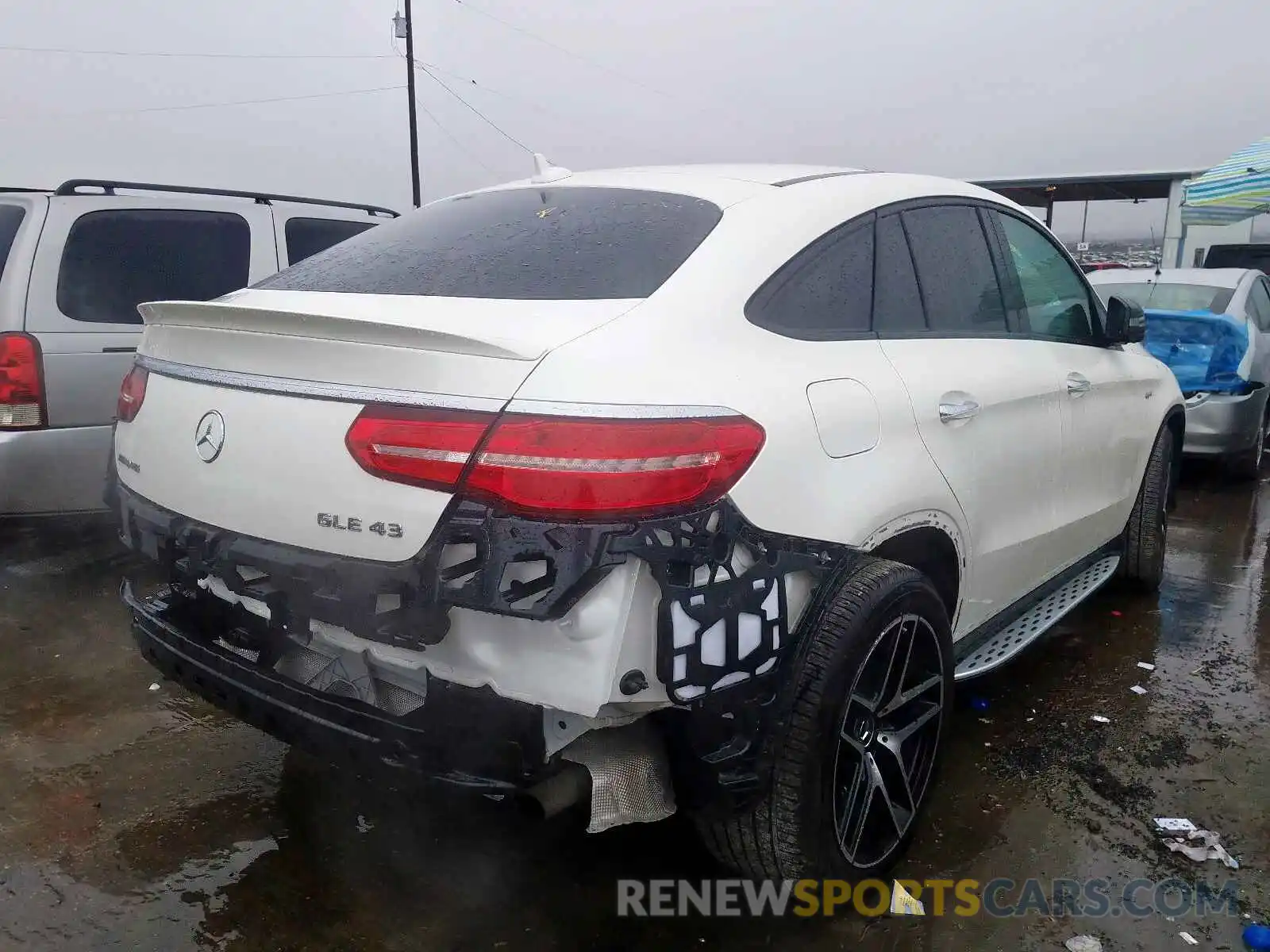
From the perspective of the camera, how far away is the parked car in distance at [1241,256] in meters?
13.4

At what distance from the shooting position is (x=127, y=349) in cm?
424

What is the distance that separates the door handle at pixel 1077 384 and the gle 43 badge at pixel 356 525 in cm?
241

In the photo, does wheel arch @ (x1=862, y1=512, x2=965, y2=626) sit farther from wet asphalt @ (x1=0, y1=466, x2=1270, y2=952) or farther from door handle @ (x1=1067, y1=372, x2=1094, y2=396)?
door handle @ (x1=1067, y1=372, x2=1094, y2=396)

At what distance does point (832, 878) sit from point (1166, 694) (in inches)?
77.3

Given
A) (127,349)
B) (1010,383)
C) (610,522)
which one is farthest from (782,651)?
(127,349)

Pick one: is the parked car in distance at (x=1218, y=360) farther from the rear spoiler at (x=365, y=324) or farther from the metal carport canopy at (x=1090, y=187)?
the metal carport canopy at (x=1090, y=187)

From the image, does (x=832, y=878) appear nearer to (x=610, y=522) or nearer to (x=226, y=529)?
(x=610, y=522)

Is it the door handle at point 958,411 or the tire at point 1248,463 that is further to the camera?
the tire at point 1248,463

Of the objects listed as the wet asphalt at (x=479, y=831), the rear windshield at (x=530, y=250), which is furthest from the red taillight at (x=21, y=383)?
the rear windshield at (x=530, y=250)

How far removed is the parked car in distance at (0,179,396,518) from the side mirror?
3659mm

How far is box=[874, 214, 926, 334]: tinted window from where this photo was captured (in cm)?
255

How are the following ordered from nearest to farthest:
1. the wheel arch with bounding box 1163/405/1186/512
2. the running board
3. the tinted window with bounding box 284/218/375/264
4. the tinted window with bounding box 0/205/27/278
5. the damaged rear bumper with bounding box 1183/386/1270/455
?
the running board
the tinted window with bounding box 0/205/27/278
the wheel arch with bounding box 1163/405/1186/512
the tinted window with bounding box 284/218/375/264
the damaged rear bumper with bounding box 1183/386/1270/455

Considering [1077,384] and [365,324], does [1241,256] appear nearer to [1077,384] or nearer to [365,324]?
[1077,384]

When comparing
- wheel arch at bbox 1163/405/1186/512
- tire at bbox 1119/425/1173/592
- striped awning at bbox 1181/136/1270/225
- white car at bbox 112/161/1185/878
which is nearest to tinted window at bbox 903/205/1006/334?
white car at bbox 112/161/1185/878
